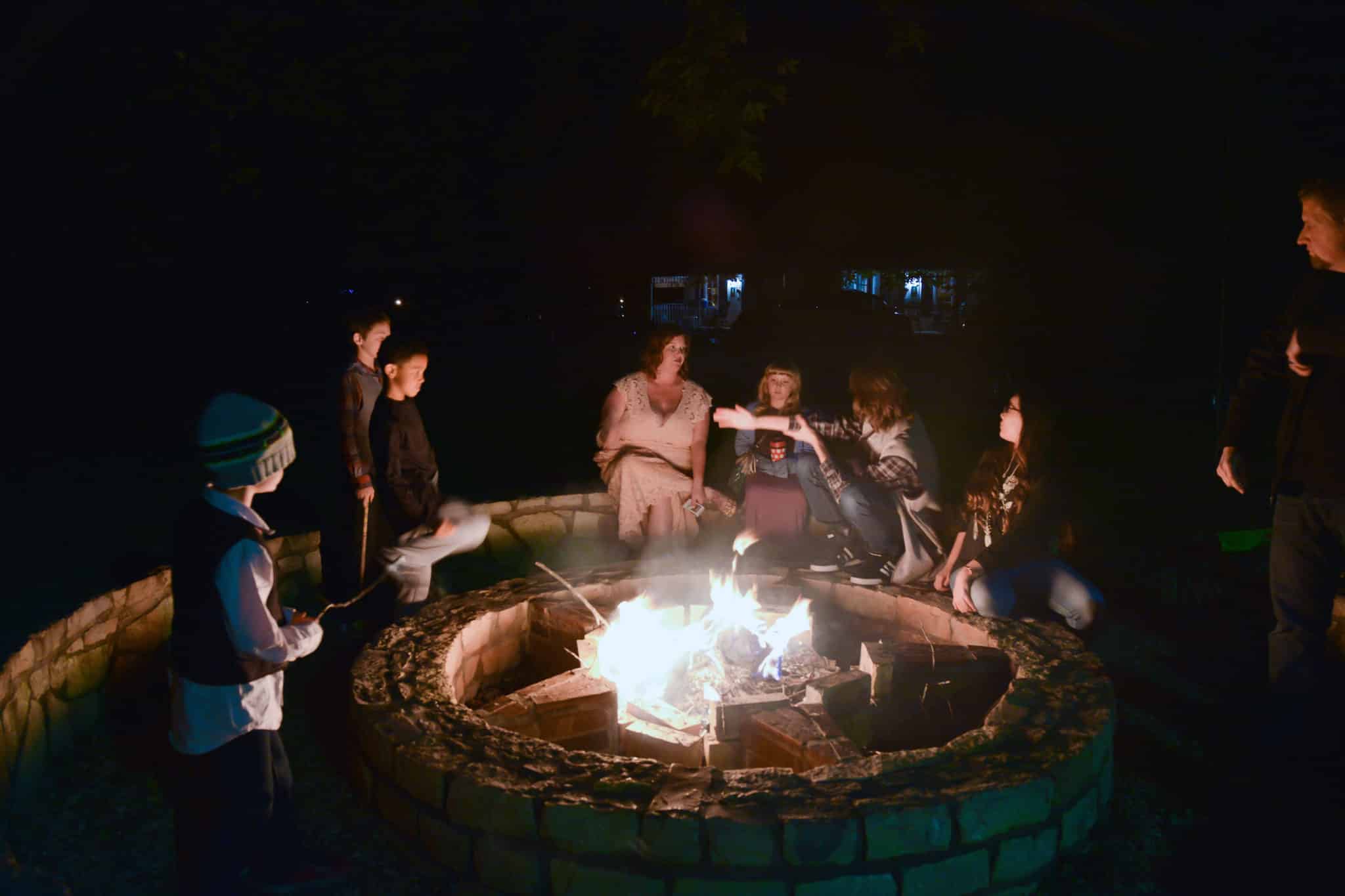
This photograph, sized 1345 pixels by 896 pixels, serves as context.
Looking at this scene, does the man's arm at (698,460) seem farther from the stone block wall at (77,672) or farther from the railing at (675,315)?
the railing at (675,315)

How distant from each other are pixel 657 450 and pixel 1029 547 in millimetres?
2931

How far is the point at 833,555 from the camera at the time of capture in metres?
6.39

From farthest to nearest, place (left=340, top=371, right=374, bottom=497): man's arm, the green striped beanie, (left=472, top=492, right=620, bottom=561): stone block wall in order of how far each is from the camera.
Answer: (left=472, top=492, right=620, bottom=561): stone block wall, (left=340, top=371, right=374, bottom=497): man's arm, the green striped beanie

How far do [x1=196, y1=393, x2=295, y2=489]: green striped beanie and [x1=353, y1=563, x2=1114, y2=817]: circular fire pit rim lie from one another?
1244 mm

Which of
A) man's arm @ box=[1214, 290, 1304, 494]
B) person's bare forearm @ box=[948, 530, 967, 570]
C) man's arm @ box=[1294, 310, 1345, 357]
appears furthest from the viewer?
person's bare forearm @ box=[948, 530, 967, 570]

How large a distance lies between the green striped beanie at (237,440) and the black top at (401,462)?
259cm

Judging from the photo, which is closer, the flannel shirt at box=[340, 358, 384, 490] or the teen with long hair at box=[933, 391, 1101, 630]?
the teen with long hair at box=[933, 391, 1101, 630]

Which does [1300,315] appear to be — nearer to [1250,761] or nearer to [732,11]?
[1250,761]

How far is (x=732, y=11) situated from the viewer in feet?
29.8

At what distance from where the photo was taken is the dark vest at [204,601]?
2.96 metres

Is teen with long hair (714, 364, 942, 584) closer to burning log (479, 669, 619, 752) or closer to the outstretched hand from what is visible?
the outstretched hand

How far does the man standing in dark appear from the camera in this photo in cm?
386

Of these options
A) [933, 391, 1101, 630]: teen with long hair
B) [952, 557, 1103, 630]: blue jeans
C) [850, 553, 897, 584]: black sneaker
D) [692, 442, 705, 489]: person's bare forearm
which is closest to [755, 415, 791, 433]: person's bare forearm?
[692, 442, 705, 489]: person's bare forearm

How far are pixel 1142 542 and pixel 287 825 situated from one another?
244 inches
